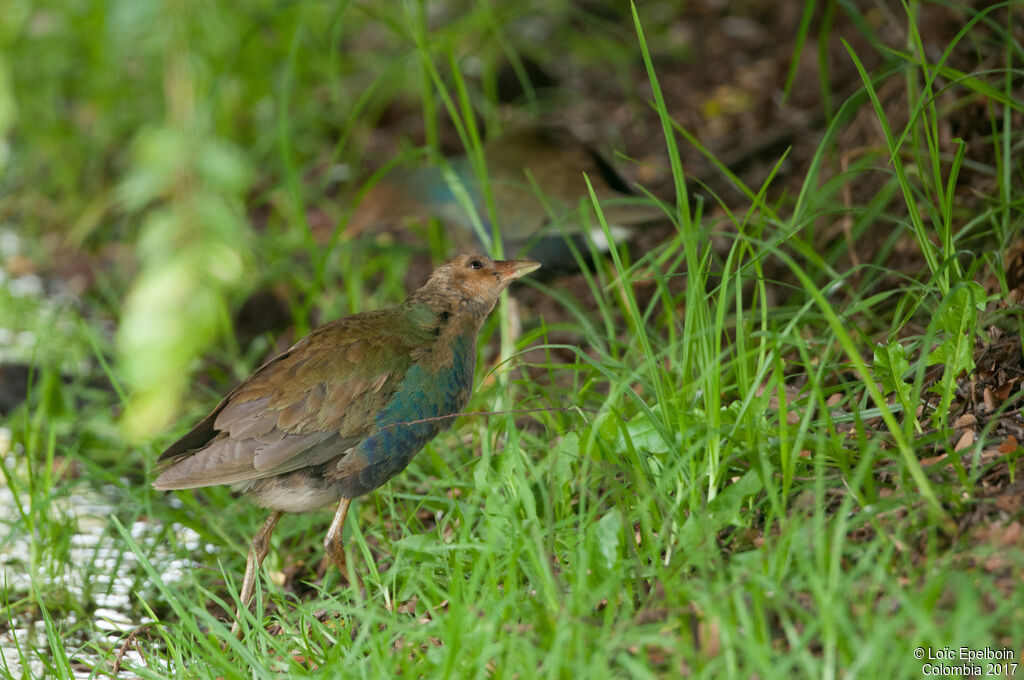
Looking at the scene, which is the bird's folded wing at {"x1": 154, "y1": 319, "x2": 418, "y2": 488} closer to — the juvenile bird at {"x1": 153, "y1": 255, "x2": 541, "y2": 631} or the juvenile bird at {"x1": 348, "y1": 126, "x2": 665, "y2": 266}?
the juvenile bird at {"x1": 153, "y1": 255, "x2": 541, "y2": 631}

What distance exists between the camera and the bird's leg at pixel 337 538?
10.6 feet

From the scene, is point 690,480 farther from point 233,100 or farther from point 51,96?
point 51,96

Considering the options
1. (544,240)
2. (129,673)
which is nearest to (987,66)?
(544,240)

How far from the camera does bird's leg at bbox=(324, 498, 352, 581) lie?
3217 mm

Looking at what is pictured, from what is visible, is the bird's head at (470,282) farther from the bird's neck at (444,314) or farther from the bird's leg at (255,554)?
the bird's leg at (255,554)

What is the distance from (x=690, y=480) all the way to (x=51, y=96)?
223 inches

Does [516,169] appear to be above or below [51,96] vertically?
below

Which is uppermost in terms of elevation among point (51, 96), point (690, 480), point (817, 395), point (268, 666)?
point (51, 96)

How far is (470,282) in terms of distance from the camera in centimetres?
356

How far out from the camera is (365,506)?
380cm

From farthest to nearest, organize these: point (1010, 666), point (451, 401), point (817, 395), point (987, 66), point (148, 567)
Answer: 1. point (987, 66)
2. point (451, 401)
3. point (148, 567)
4. point (817, 395)
5. point (1010, 666)

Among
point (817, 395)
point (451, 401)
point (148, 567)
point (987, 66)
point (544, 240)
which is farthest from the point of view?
point (544, 240)

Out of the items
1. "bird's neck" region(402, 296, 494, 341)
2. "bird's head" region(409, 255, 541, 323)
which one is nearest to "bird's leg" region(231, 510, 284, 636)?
"bird's neck" region(402, 296, 494, 341)

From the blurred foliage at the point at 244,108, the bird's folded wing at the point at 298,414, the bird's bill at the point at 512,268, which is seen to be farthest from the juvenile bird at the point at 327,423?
the blurred foliage at the point at 244,108
